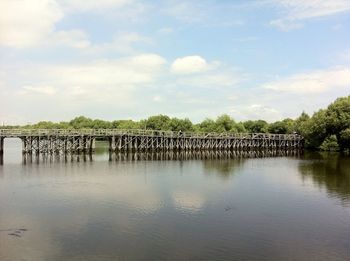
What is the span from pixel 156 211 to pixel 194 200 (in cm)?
422

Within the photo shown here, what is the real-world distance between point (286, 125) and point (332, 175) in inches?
→ 2603

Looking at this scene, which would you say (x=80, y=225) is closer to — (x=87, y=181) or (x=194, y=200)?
(x=194, y=200)

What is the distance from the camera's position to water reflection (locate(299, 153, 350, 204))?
32781 millimetres

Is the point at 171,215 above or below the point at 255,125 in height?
below

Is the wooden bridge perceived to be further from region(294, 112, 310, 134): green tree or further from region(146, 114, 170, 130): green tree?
region(146, 114, 170, 130): green tree

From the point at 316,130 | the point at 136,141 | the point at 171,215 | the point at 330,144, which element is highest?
the point at 316,130

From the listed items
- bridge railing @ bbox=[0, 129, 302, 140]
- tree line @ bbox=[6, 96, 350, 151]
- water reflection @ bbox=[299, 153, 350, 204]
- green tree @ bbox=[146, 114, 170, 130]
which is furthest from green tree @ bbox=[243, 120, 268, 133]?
water reflection @ bbox=[299, 153, 350, 204]

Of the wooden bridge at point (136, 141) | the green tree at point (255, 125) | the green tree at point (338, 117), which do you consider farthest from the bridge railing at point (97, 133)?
the green tree at point (255, 125)

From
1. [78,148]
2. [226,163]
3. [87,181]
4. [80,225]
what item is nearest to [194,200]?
[80,225]

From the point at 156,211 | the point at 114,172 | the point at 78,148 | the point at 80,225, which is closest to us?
the point at 80,225

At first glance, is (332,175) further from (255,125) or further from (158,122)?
(158,122)

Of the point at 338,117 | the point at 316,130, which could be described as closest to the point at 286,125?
the point at 316,130

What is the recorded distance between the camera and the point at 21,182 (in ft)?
117

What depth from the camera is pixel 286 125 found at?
107 meters
